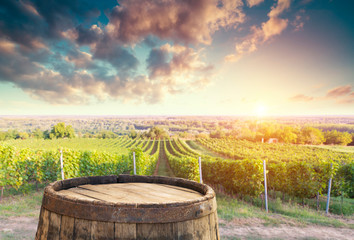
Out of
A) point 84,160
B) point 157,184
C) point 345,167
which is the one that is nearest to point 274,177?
point 345,167

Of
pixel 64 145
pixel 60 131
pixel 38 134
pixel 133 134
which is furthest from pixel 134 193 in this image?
pixel 38 134

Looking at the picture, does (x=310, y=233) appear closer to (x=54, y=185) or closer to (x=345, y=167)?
(x=345, y=167)

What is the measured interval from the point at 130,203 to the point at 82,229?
0.30 m

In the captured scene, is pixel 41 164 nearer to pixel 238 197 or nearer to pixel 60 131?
pixel 238 197

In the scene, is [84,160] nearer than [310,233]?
No

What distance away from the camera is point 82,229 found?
1.15 metres

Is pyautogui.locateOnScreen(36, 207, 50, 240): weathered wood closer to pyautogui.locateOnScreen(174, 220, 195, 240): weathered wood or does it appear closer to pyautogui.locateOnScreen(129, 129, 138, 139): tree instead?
pyautogui.locateOnScreen(174, 220, 195, 240): weathered wood

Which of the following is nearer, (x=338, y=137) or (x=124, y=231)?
(x=124, y=231)

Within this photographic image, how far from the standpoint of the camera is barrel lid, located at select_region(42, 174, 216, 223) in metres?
1.11

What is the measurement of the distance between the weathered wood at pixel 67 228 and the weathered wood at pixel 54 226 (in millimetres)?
35

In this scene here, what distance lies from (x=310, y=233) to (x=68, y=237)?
6.02 meters

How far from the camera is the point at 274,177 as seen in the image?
966 cm

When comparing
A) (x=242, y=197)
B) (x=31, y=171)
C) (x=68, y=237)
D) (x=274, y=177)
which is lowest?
(x=242, y=197)

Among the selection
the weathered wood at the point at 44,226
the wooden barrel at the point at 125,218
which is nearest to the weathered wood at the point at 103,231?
the wooden barrel at the point at 125,218
